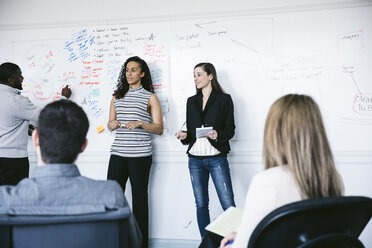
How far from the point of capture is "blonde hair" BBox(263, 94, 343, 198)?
96 cm

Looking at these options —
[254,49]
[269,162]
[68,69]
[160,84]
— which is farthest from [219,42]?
[269,162]

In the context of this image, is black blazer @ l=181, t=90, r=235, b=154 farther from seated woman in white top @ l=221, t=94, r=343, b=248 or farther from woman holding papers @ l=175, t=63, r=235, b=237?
seated woman in white top @ l=221, t=94, r=343, b=248

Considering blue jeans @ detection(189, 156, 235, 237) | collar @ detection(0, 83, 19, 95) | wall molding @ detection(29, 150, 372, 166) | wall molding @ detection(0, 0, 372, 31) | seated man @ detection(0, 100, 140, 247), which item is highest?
wall molding @ detection(0, 0, 372, 31)

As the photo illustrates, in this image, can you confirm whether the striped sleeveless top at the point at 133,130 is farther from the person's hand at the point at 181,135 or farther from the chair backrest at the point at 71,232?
the chair backrest at the point at 71,232

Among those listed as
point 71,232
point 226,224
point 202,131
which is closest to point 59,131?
point 71,232

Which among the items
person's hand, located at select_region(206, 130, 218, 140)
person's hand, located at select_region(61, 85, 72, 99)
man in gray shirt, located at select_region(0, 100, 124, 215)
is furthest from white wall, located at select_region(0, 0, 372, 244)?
man in gray shirt, located at select_region(0, 100, 124, 215)

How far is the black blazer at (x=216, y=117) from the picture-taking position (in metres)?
2.50

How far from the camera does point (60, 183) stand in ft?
3.08

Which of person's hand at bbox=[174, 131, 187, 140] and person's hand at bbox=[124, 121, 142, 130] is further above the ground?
person's hand at bbox=[124, 121, 142, 130]

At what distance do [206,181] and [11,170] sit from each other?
1.48 m

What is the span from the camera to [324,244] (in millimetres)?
880

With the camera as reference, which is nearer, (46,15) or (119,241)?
(119,241)

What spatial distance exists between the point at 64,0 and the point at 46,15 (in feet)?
0.75

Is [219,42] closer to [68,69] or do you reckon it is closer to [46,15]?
[68,69]
